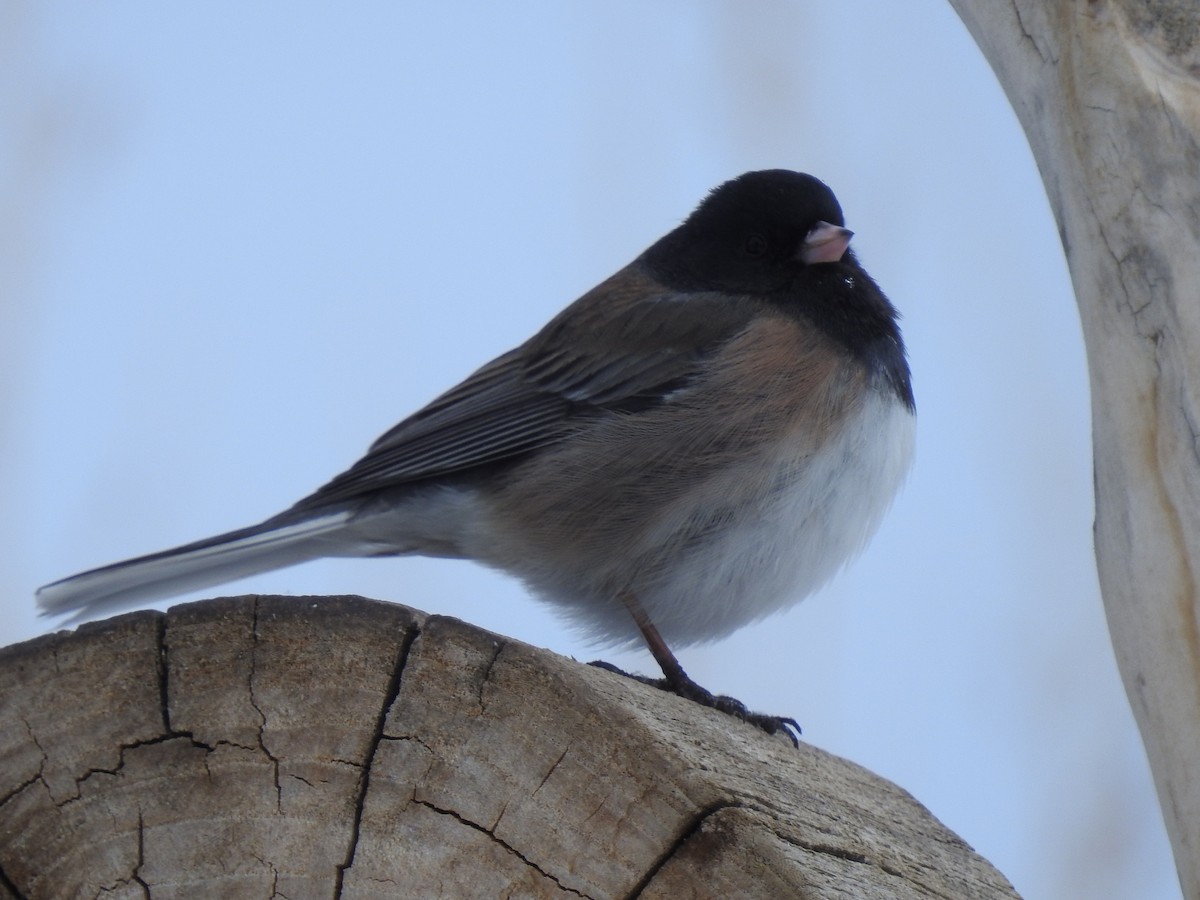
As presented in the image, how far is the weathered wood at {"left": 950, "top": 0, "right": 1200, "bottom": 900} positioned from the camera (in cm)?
157

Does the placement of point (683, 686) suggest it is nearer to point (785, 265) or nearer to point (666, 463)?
point (666, 463)

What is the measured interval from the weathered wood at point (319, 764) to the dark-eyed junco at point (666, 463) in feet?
2.64

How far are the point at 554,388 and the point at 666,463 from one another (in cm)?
37

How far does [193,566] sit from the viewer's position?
2.16m

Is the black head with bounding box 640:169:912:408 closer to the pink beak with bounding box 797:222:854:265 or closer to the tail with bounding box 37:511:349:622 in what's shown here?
the pink beak with bounding box 797:222:854:265

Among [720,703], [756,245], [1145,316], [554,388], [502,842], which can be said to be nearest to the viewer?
[502,842]

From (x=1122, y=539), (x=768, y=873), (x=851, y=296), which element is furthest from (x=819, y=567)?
(x=768, y=873)

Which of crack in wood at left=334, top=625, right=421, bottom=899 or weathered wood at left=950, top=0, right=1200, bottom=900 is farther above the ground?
weathered wood at left=950, top=0, right=1200, bottom=900

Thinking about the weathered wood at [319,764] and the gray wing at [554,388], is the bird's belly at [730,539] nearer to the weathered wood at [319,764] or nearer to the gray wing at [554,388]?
the gray wing at [554,388]

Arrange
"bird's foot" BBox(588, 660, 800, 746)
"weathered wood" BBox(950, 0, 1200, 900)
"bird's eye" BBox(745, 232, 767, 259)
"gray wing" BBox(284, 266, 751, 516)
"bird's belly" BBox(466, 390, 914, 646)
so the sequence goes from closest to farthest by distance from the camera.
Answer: "weathered wood" BBox(950, 0, 1200, 900) < "bird's foot" BBox(588, 660, 800, 746) < "bird's belly" BBox(466, 390, 914, 646) < "gray wing" BBox(284, 266, 751, 516) < "bird's eye" BBox(745, 232, 767, 259)

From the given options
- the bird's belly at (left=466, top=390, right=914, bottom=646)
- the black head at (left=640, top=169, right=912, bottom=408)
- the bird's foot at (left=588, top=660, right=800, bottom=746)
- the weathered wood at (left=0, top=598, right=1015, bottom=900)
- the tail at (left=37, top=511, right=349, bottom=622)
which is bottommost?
the weathered wood at (left=0, top=598, right=1015, bottom=900)

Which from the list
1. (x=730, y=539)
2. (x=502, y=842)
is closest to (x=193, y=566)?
(x=730, y=539)

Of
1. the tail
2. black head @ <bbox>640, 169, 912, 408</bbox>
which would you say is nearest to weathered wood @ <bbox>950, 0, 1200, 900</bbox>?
black head @ <bbox>640, 169, 912, 408</bbox>

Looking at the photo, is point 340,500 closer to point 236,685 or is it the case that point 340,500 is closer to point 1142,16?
point 236,685
